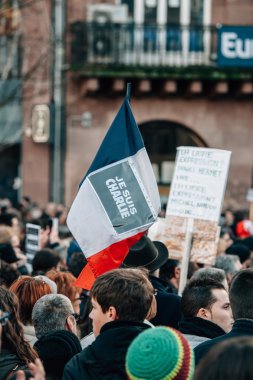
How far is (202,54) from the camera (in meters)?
23.8

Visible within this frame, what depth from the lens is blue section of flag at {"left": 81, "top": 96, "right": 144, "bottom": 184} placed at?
691 centimetres

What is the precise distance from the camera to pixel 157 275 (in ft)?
24.0

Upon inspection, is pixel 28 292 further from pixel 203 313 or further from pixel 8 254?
pixel 8 254

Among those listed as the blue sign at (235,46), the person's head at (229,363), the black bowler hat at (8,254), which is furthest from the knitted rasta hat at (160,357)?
the blue sign at (235,46)

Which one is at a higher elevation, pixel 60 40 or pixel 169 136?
pixel 60 40

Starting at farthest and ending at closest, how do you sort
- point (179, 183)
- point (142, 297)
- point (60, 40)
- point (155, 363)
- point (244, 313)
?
point (60, 40) < point (179, 183) < point (244, 313) < point (142, 297) < point (155, 363)

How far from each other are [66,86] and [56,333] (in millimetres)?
18789

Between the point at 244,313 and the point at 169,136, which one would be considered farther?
the point at 169,136

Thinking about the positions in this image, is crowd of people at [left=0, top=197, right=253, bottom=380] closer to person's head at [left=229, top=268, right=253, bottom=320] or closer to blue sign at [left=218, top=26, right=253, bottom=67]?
person's head at [left=229, top=268, right=253, bottom=320]

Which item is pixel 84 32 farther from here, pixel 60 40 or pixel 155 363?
pixel 155 363

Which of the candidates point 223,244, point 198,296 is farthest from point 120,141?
point 223,244

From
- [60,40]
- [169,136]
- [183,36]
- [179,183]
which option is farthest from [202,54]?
[179,183]

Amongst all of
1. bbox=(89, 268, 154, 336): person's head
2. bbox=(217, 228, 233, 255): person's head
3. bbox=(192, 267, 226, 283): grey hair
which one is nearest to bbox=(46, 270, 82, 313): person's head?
bbox=(192, 267, 226, 283): grey hair

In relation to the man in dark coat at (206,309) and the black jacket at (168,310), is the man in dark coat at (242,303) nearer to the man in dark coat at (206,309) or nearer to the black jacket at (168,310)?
the man in dark coat at (206,309)
